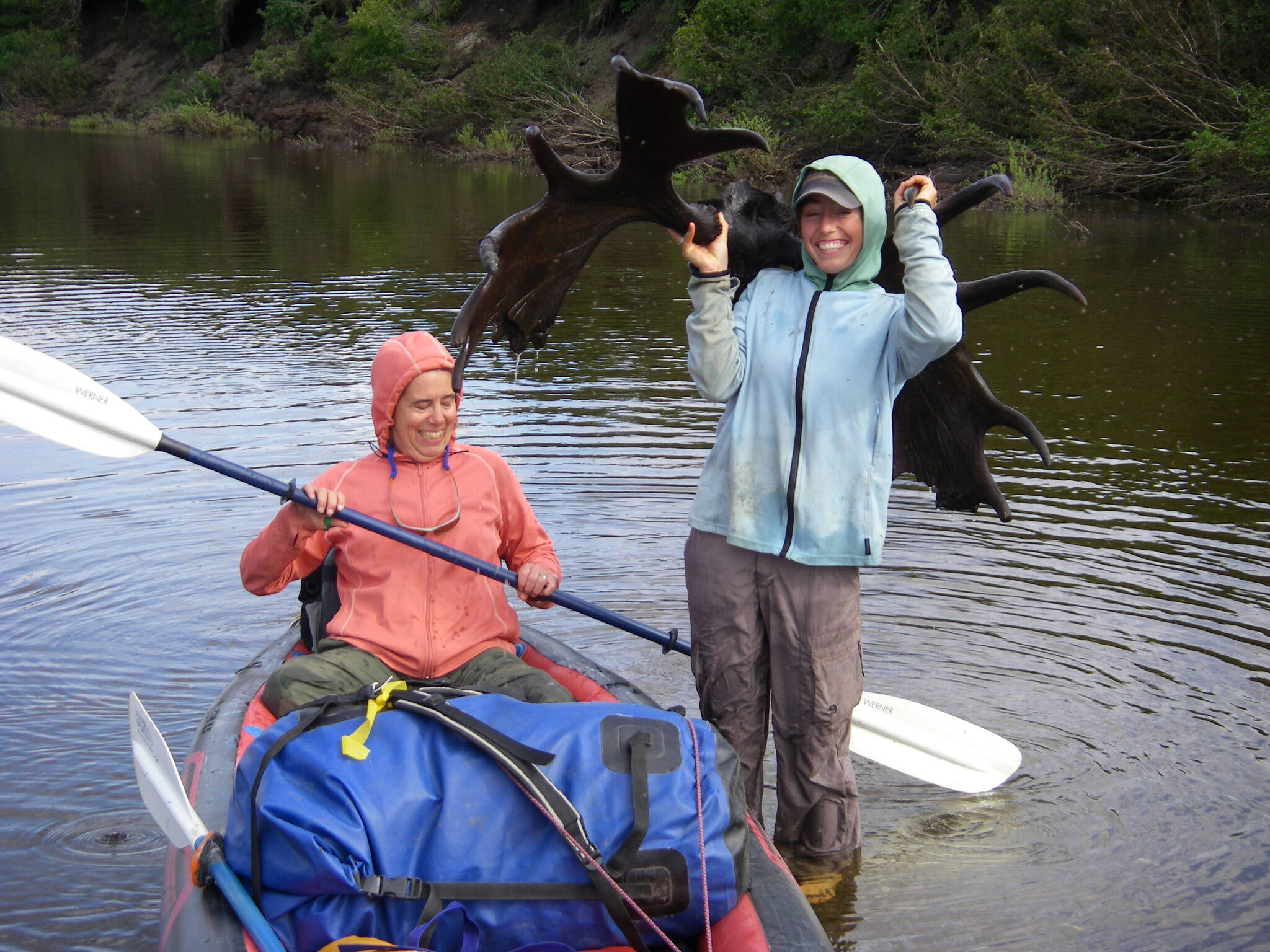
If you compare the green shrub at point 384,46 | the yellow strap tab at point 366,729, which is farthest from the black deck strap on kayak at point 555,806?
the green shrub at point 384,46

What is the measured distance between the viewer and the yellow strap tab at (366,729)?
2.51m

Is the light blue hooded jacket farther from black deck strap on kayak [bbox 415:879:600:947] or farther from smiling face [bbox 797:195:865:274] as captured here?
black deck strap on kayak [bbox 415:879:600:947]

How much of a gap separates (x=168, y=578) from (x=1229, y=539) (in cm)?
506

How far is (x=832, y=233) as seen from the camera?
10.00 ft

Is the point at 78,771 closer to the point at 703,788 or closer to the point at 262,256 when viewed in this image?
the point at 703,788

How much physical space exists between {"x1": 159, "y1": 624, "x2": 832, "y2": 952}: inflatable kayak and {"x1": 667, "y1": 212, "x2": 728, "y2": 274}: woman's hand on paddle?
3.55 feet

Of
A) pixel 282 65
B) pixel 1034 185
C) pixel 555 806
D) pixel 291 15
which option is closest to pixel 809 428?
pixel 555 806

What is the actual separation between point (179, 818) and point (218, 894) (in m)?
→ 0.28

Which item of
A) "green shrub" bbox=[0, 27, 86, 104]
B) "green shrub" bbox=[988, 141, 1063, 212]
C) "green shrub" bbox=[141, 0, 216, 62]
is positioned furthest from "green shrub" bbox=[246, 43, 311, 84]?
"green shrub" bbox=[988, 141, 1063, 212]

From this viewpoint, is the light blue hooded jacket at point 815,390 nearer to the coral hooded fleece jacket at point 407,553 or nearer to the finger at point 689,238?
the finger at point 689,238

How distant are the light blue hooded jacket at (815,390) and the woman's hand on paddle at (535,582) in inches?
24.2

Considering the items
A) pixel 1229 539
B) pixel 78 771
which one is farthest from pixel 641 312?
pixel 78 771

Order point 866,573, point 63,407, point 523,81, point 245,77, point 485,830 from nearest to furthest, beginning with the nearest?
point 485,830 < point 63,407 < point 866,573 < point 523,81 < point 245,77

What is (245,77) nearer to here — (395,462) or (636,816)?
(395,462)
